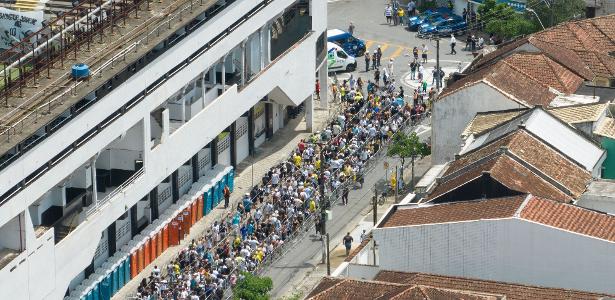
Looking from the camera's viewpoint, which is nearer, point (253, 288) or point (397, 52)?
point (253, 288)

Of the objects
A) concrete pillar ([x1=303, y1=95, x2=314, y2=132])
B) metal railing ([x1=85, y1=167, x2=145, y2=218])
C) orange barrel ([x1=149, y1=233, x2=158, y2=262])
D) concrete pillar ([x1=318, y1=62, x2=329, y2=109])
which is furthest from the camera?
concrete pillar ([x1=318, y1=62, x2=329, y2=109])

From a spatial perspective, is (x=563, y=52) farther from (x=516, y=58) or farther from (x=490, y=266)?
(x=490, y=266)

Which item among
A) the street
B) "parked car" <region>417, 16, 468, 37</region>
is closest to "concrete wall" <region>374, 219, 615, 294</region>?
the street

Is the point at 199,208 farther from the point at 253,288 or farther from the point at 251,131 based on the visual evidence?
the point at 253,288

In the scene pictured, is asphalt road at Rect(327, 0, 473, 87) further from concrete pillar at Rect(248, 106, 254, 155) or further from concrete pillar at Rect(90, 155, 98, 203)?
concrete pillar at Rect(90, 155, 98, 203)

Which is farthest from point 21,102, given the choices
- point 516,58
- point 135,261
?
point 516,58

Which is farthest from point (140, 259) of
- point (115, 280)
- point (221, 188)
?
point (221, 188)
